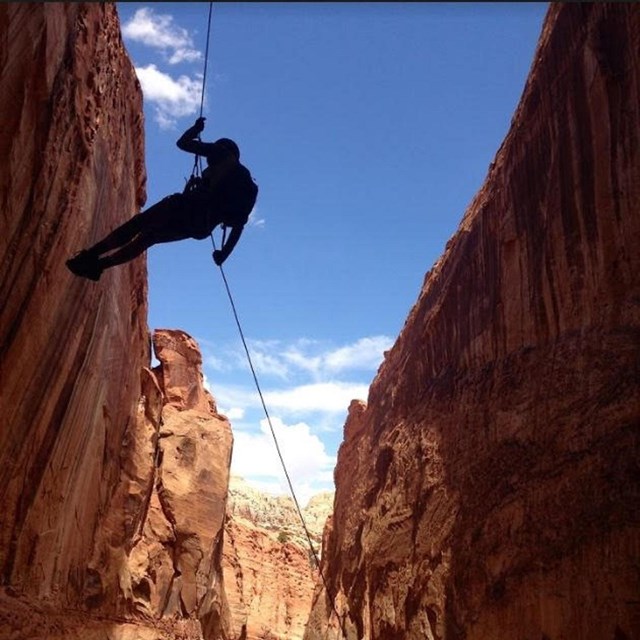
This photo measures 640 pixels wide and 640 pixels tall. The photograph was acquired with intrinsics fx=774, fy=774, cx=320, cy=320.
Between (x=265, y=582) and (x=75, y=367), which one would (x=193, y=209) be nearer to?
(x=75, y=367)

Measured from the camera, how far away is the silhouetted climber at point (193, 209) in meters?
10.5

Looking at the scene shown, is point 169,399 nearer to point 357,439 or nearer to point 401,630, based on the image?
point 357,439

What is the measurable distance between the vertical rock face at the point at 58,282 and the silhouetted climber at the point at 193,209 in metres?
1.91

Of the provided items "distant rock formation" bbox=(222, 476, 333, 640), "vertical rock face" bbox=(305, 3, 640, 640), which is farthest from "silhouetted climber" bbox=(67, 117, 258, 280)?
"distant rock formation" bbox=(222, 476, 333, 640)

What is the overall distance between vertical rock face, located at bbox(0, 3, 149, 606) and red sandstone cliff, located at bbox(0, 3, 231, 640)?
0.04 meters

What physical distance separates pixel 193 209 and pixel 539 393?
10.3 m

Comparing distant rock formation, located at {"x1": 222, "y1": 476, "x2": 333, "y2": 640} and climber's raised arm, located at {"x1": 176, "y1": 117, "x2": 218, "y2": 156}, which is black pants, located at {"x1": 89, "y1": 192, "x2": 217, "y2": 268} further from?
distant rock formation, located at {"x1": 222, "y1": 476, "x2": 333, "y2": 640}

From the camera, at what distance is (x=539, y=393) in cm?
1761

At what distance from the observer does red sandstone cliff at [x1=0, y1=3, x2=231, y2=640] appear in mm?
12242

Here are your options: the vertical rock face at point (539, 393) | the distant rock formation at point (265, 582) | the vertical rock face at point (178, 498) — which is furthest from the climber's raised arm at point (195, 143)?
the distant rock formation at point (265, 582)

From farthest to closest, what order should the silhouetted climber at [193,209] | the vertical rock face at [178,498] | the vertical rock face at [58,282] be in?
the vertical rock face at [178,498]
the vertical rock face at [58,282]
the silhouetted climber at [193,209]

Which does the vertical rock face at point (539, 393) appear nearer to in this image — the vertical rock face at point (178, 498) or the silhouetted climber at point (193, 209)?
the vertical rock face at point (178, 498)

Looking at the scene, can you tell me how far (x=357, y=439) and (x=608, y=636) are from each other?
847 inches

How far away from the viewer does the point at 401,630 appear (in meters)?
22.2
